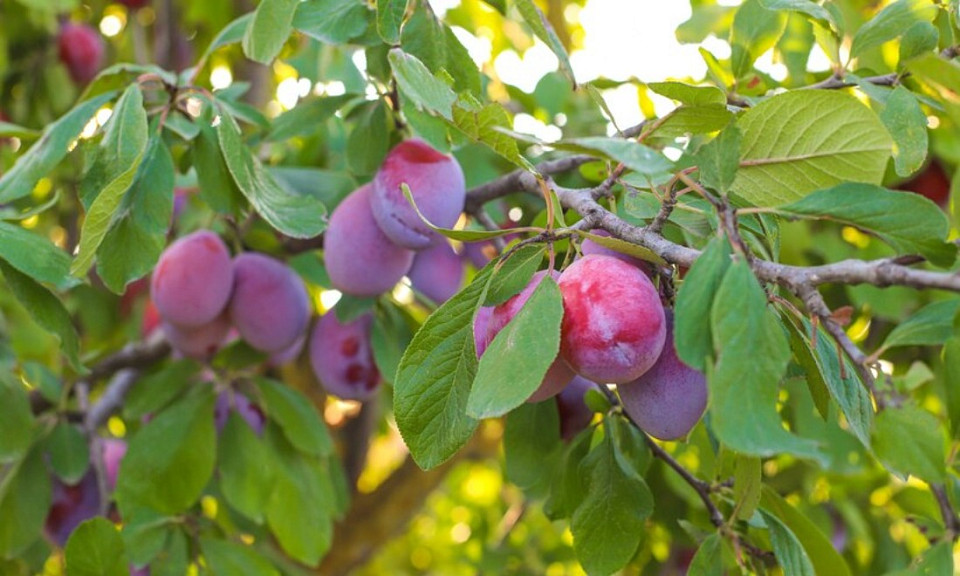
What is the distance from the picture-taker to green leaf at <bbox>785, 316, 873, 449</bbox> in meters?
0.56

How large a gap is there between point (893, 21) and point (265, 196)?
52cm

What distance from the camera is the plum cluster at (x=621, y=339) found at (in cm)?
55

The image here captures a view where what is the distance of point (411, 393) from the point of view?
62cm

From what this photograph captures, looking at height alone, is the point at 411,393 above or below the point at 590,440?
above

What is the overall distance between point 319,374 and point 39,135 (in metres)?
0.41

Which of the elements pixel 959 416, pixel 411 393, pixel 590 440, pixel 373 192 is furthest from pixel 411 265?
pixel 959 416

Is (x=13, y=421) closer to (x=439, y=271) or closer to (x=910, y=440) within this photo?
(x=439, y=271)

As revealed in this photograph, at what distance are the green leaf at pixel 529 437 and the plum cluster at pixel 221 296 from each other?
34cm

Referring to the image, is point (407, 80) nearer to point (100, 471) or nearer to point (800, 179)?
point (800, 179)

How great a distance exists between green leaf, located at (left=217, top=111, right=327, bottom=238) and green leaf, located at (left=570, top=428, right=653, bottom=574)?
0.98ft

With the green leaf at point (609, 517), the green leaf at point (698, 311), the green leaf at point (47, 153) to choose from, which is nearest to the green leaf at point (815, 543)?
the green leaf at point (609, 517)

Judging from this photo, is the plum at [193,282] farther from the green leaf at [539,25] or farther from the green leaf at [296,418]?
the green leaf at [539,25]

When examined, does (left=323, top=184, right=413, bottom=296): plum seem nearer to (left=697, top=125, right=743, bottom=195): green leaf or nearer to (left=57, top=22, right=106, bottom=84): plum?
(left=697, top=125, right=743, bottom=195): green leaf

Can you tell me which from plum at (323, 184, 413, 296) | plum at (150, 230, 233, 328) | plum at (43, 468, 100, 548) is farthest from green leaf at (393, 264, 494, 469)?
plum at (43, 468, 100, 548)
